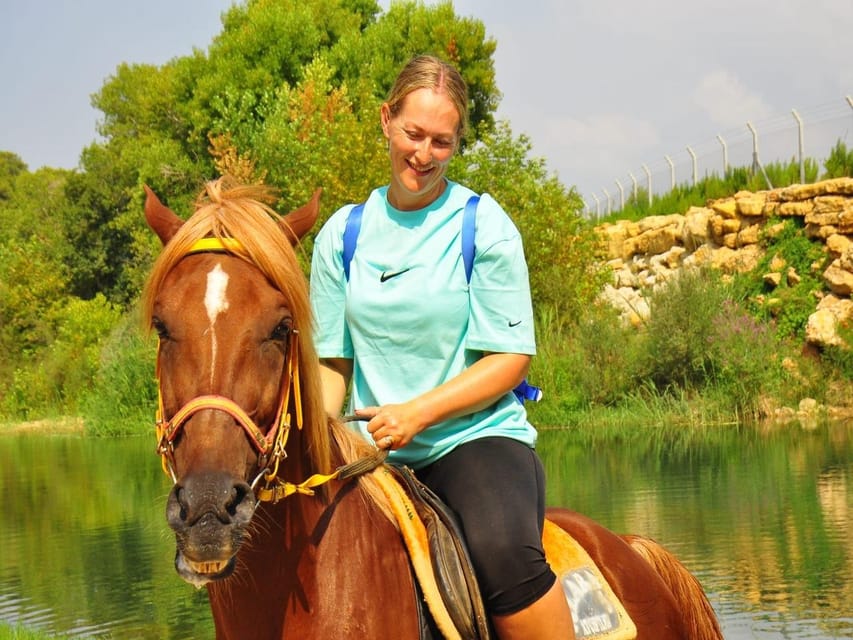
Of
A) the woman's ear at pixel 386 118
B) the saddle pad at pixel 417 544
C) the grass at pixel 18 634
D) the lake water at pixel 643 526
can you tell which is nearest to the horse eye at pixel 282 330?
the saddle pad at pixel 417 544

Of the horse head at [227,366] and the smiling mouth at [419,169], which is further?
the smiling mouth at [419,169]

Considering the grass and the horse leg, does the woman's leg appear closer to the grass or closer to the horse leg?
the horse leg

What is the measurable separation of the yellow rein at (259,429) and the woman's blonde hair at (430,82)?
908mm

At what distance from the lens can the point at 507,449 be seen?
3447mm

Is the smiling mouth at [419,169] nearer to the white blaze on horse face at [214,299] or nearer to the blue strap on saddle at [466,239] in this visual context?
the blue strap on saddle at [466,239]

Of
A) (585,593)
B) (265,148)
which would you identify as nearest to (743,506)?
(585,593)

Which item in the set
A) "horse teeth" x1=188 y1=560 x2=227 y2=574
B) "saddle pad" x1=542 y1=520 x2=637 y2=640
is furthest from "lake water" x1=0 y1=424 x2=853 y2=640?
"horse teeth" x1=188 y1=560 x2=227 y2=574

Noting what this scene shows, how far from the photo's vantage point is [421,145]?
3570mm

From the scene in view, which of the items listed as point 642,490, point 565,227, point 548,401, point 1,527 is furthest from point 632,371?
point 1,527

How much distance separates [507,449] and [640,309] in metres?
27.5

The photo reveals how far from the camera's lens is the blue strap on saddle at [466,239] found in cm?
349

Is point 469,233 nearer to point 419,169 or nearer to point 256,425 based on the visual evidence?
point 419,169

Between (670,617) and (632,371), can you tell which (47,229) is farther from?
(670,617)

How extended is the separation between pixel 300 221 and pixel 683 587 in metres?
2.18
